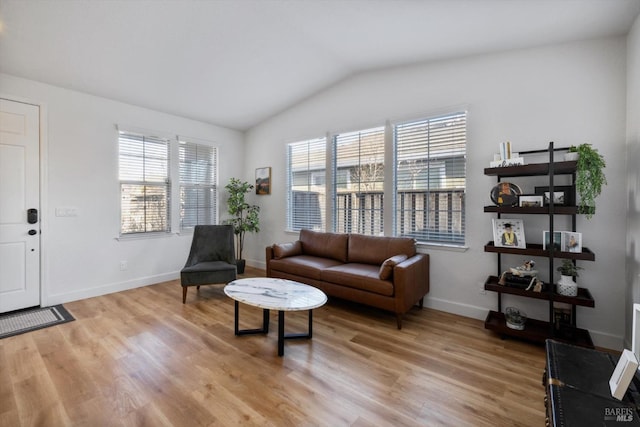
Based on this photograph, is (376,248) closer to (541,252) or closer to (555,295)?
(541,252)

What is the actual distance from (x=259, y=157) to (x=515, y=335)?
14.8 feet

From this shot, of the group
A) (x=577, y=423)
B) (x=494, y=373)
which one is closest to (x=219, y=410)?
(x=577, y=423)

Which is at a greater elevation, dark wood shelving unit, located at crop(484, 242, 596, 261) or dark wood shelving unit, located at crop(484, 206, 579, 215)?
dark wood shelving unit, located at crop(484, 206, 579, 215)

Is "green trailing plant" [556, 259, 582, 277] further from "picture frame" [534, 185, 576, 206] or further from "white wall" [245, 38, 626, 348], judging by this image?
"picture frame" [534, 185, 576, 206]

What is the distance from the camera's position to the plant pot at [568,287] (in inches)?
95.7

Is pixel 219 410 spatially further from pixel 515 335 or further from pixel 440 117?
pixel 440 117

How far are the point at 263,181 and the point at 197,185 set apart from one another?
1119mm

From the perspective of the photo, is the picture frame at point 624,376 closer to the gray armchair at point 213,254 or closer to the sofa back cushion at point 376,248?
the sofa back cushion at point 376,248

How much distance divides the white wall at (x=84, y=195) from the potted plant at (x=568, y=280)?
4123 millimetres

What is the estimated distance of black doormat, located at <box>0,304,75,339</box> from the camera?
2770 millimetres

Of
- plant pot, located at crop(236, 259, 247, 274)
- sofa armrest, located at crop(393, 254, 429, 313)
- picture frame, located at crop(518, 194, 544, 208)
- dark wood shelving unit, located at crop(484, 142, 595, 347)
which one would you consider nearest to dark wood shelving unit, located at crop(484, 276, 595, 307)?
dark wood shelving unit, located at crop(484, 142, 595, 347)

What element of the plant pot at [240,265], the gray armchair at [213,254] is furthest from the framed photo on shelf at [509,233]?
the plant pot at [240,265]

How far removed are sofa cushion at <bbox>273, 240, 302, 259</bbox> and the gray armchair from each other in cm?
59

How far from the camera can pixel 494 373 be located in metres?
2.12
